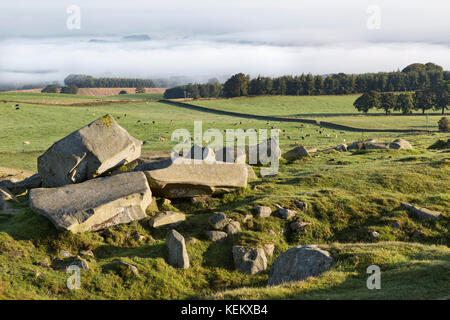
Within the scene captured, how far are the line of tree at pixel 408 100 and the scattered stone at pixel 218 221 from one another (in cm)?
10739

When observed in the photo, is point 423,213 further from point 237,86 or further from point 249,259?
point 237,86

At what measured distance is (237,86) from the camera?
6211 inches

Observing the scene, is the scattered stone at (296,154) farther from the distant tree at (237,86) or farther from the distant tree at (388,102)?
the distant tree at (237,86)

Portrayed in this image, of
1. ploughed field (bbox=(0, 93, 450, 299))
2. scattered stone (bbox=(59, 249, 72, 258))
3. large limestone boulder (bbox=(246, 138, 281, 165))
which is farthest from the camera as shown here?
large limestone boulder (bbox=(246, 138, 281, 165))

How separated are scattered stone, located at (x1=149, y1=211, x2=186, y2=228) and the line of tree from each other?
108m

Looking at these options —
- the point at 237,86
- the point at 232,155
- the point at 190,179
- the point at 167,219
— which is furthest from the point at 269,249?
the point at 237,86

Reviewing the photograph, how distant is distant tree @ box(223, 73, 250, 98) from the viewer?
158 m

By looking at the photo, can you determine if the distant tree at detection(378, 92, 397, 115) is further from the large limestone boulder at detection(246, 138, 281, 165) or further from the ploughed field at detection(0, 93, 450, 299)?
the large limestone boulder at detection(246, 138, 281, 165)

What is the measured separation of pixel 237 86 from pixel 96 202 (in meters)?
143

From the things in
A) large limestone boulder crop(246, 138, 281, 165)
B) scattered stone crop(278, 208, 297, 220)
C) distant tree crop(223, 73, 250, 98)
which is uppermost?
distant tree crop(223, 73, 250, 98)

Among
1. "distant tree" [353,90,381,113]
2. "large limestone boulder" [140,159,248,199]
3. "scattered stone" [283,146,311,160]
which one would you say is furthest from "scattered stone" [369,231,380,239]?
"distant tree" [353,90,381,113]

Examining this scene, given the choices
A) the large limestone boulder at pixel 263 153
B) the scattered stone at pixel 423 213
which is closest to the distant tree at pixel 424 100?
the large limestone boulder at pixel 263 153

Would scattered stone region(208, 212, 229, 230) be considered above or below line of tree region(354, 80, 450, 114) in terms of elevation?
below

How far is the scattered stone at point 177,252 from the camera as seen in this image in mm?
16422
